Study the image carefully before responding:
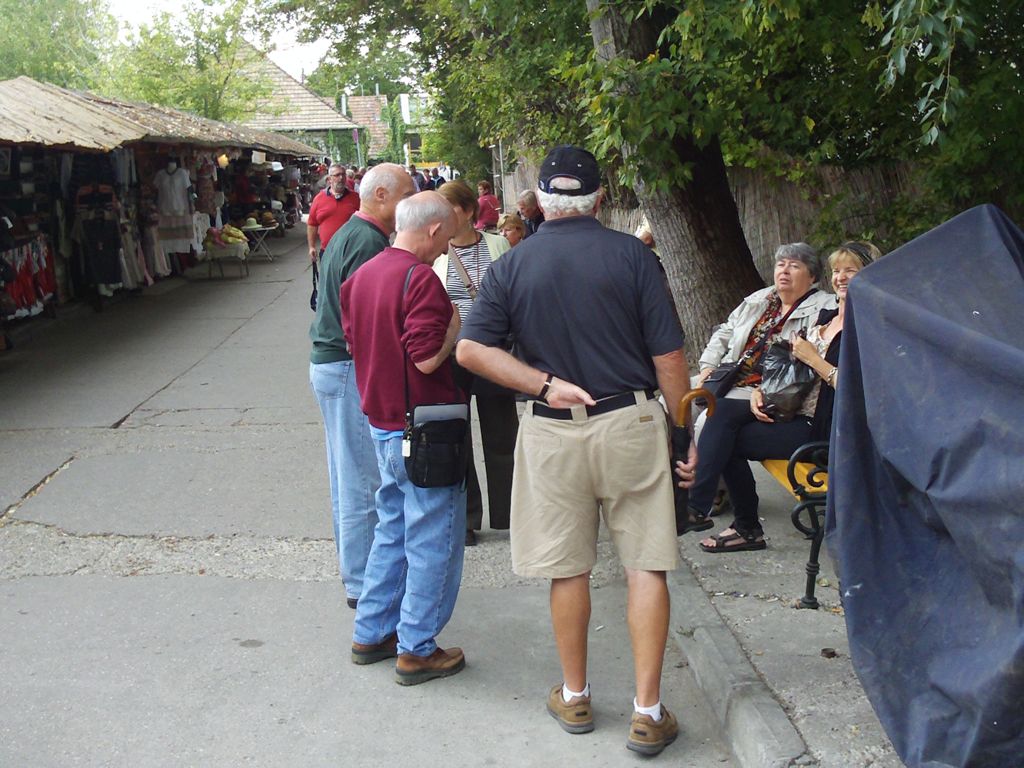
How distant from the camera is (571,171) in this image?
374 centimetres

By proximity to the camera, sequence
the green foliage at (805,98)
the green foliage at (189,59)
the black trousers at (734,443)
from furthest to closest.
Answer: the green foliage at (189,59), the green foliage at (805,98), the black trousers at (734,443)

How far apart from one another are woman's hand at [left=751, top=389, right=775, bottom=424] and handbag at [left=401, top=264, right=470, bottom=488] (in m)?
1.71

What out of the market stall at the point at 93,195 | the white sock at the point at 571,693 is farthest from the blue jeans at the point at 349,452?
the market stall at the point at 93,195

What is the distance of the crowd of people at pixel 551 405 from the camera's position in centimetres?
370

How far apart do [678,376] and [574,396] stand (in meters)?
0.36

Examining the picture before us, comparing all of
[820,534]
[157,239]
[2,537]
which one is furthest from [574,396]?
[157,239]

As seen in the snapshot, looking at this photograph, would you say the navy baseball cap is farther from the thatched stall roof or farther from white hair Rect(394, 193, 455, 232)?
the thatched stall roof

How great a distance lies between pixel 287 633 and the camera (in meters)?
4.94

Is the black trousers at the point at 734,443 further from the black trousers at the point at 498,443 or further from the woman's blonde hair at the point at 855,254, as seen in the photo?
the black trousers at the point at 498,443

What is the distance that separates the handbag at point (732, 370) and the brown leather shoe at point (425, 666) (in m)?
1.90

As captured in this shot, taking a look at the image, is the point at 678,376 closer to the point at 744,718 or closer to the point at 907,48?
the point at 744,718

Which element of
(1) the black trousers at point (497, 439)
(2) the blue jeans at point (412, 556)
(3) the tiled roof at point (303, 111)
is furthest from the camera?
(3) the tiled roof at point (303, 111)

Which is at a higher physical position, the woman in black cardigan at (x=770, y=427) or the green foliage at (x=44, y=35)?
the green foliage at (x=44, y=35)

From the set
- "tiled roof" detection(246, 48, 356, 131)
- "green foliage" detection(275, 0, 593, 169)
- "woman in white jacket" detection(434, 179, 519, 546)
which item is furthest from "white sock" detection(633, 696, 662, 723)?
"tiled roof" detection(246, 48, 356, 131)
